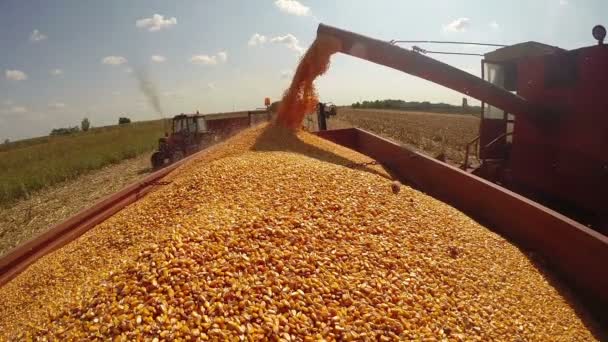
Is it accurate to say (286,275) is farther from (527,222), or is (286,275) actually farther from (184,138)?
(184,138)

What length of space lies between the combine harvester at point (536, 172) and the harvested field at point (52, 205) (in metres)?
5.36

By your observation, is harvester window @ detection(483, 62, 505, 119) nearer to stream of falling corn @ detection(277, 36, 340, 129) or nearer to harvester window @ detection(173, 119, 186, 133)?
stream of falling corn @ detection(277, 36, 340, 129)

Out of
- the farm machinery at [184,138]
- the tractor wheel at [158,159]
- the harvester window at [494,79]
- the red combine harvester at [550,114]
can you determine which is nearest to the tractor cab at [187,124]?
the farm machinery at [184,138]

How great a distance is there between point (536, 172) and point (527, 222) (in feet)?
5.76

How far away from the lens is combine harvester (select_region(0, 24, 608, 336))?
2678mm

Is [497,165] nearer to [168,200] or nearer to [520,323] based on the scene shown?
[520,323]

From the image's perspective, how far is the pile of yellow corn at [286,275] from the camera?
1.94 m

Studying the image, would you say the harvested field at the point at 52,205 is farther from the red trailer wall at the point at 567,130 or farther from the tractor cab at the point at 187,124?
the red trailer wall at the point at 567,130

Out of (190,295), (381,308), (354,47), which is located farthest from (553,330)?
(354,47)

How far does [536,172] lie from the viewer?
4352 mm

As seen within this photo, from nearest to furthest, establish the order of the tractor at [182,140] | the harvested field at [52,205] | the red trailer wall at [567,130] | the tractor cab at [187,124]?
1. the red trailer wall at [567,130]
2. the harvested field at [52,205]
3. the tractor at [182,140]
4. the tractor cab at [187,124]

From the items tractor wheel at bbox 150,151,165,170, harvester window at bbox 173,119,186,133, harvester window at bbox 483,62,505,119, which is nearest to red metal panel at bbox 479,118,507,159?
harvester window at bbox 483,62,505,119

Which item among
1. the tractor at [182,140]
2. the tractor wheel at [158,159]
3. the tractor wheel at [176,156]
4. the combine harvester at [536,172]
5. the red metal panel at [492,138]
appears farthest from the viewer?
the tractor wheel at [158,159]

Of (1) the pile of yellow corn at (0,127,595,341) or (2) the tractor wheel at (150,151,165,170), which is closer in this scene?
(1) the pile of yellow corn at (0,127,595,341)
